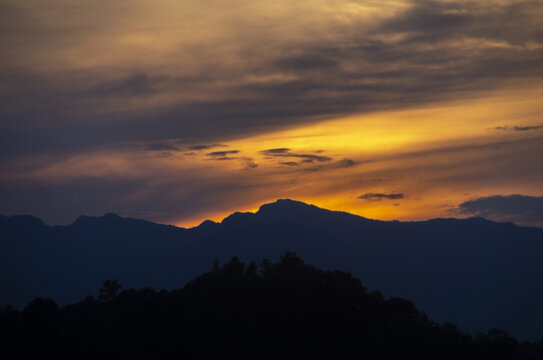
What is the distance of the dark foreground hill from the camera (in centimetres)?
6800

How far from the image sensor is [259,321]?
79.8 m

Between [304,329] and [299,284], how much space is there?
676 centimetres

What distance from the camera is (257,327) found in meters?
78.9

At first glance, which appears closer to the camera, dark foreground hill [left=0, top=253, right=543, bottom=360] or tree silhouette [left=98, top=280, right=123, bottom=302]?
dark foreground hill [left=0, top=253, right=543, bottom=360]

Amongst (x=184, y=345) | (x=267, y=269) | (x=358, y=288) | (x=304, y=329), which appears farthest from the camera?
(x=267, y=269)

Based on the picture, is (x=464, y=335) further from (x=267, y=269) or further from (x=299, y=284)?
(x=267, y=269)

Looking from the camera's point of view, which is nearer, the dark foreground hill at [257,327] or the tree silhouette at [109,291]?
the dark foreground hill at [257,327]

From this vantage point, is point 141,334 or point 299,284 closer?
point 141,334

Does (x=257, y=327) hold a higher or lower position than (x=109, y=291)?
lower

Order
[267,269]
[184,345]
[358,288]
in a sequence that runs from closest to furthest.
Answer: [184,345], [358,288], [267,269]

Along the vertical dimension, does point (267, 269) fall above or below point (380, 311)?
above

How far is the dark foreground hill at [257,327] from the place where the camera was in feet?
223

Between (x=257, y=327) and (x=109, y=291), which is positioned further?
(x=109, y=291)

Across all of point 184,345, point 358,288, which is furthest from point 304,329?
point 184,345
